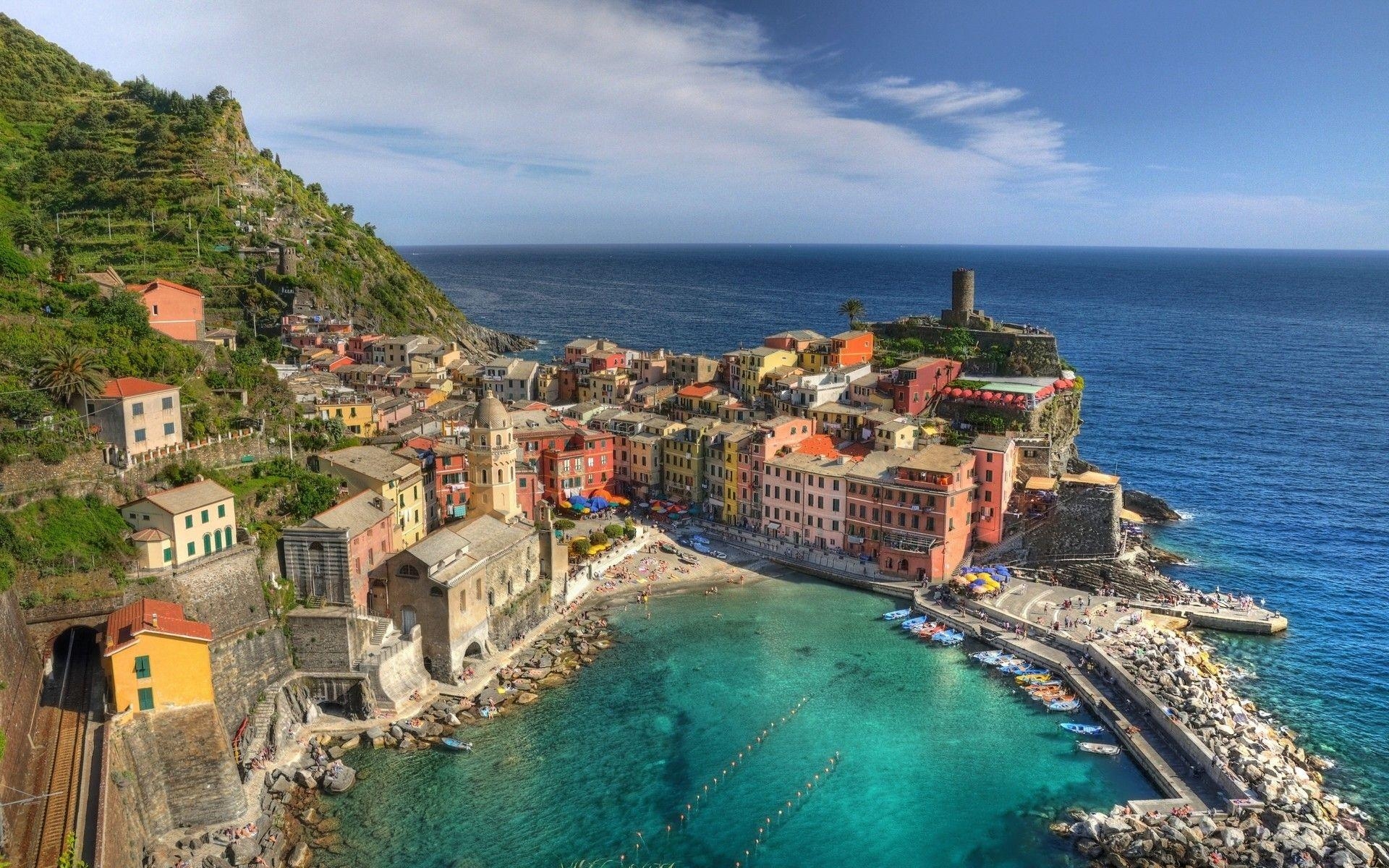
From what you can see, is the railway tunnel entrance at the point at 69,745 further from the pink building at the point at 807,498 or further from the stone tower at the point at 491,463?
the pink building at the point at 807,498

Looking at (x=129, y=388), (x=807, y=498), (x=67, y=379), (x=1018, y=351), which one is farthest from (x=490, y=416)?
(x=1018, y=351)

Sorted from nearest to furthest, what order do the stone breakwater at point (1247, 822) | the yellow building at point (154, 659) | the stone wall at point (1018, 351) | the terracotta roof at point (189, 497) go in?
the yellow building at point (154, 659) → the stone breakwater at point (1247, 822) → the terracotta roof at point (189, 497) → the stone wall at point (1018, 351)

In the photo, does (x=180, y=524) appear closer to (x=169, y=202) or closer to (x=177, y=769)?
(x=177, y=769)

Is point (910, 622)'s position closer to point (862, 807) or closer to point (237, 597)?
point (862, 807)

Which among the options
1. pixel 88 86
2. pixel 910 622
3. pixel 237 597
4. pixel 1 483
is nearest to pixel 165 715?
pixel 237 597

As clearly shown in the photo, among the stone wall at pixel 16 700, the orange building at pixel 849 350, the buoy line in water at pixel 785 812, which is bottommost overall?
the buoy line in water at pixel 785 812

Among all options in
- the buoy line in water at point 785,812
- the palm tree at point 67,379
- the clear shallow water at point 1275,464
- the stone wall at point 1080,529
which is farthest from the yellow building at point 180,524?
the clear shallow water at point 1275,464
